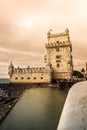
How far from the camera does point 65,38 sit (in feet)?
257

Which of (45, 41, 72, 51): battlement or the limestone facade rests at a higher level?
(45, 41, 72, 51): battlement

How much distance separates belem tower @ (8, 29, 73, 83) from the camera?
74.2 metres

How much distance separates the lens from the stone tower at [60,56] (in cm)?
7481

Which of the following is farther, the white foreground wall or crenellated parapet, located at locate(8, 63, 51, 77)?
crenellated parapet, located at locate(8, 63, 51, 77)

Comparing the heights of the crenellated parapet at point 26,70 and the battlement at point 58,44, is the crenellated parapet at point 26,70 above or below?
below

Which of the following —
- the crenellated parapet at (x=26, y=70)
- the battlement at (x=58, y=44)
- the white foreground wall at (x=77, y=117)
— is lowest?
the white foreground wall at (x=77, y=117)

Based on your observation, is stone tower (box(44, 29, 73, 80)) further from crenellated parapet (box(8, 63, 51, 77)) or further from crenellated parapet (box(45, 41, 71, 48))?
crenellated parapet (box(8, 63, 51, 77))

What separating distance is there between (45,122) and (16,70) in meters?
62.2

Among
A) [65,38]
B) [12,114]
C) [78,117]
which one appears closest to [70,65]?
[65,38]

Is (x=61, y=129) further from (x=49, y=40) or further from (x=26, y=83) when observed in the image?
(x=49, y=40)

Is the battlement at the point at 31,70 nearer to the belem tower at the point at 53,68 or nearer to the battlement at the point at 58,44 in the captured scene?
the belem tower at the point at 53,68

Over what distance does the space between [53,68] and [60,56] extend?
6.18 meters

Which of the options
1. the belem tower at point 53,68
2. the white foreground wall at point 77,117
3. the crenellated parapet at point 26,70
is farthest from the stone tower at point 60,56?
the white foreground wall at point 77,117

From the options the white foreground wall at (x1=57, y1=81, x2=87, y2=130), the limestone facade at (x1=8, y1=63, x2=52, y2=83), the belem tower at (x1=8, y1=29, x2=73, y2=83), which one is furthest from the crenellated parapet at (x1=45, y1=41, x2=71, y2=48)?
the white foreground wall at (x1=57, y1=81, x2=87, y2=130)
